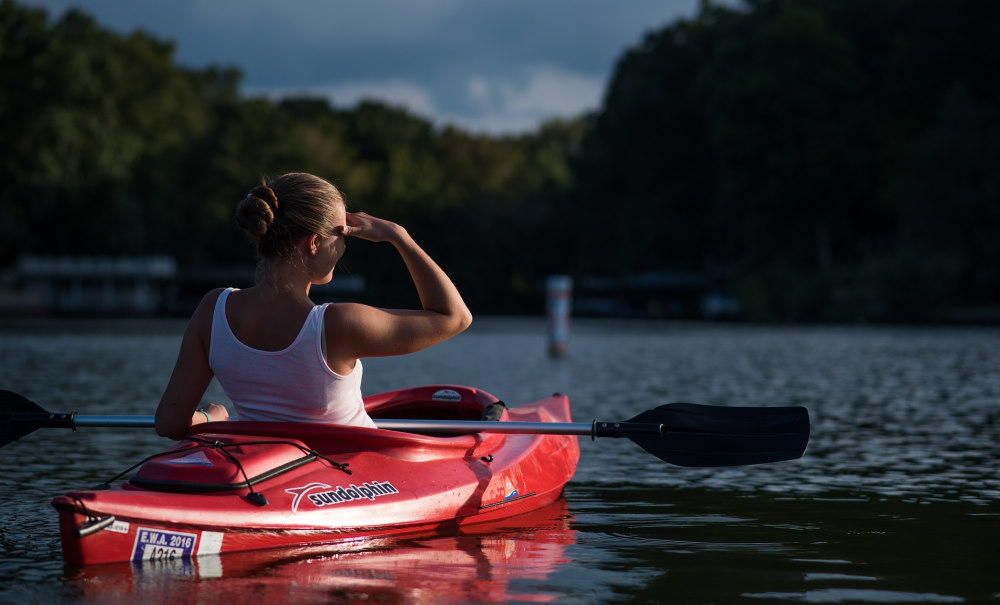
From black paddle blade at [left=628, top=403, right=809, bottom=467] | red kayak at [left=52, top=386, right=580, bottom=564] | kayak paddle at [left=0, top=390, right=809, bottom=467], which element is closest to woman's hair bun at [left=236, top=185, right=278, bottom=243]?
red kayak at [left=52, top=386, right=580, bottom=564]

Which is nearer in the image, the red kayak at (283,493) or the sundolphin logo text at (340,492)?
the red kayak at (283,493)

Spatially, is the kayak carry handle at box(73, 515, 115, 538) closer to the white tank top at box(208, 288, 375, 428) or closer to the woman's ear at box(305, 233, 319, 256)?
the white tank top at box(208, 288, 375, 428)

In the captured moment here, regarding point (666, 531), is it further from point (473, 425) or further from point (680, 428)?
point (473, 425)

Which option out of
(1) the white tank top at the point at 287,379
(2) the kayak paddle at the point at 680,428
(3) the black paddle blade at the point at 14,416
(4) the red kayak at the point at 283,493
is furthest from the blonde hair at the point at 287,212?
(3) the black paddle blade at the point at 14,416

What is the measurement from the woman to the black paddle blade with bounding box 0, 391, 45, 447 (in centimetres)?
176

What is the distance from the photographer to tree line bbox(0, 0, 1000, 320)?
2037 inches

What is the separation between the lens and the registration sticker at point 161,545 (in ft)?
18.1

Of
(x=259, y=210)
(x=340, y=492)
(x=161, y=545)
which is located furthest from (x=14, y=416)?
(x=259, y=210)

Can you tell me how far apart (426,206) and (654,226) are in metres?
23.3

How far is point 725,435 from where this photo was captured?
6.97 metres

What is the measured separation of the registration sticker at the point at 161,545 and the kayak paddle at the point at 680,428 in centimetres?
146

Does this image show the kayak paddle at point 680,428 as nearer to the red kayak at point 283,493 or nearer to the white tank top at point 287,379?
the red kayak at point 283,493

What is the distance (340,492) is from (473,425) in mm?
1173

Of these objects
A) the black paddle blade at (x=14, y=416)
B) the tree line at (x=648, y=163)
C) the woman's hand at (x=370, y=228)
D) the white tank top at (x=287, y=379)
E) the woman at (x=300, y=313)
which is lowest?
the black paddle blade at (x=14, y=416)
